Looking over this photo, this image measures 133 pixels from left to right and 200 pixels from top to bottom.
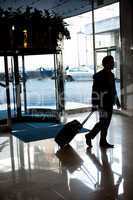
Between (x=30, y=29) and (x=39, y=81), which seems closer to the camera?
(x=30, y=29)

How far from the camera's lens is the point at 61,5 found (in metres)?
8.62

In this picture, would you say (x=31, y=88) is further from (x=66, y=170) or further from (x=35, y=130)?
(x=66, y=170)

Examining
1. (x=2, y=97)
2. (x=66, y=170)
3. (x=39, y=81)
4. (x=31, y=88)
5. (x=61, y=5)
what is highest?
(x=61, y=5)

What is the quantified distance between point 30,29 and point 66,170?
14.2 ft

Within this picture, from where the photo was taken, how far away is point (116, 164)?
170 inches

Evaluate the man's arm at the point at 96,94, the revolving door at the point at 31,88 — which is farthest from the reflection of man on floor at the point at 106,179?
the revolving door at the point at 31,88

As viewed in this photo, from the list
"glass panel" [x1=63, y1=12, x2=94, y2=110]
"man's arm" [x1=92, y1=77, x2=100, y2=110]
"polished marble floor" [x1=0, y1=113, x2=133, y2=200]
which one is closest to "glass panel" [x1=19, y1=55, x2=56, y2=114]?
"glass panel" [x1=63, y1=12, x2=94, y2=110]

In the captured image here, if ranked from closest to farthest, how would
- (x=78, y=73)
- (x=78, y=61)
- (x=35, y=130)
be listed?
1. (x=35, y=130)
2. (x=78, y=61)
3. (x=78, y=73)

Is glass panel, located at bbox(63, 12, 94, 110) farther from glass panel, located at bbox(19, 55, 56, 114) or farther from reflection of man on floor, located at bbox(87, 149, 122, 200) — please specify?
reflection of man on floor, located at bbox(87, 149, 122, 200)

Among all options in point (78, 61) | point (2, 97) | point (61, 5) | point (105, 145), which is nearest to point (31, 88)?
point (2, 97)

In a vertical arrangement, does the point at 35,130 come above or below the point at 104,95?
below

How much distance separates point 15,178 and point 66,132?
63.8 inches

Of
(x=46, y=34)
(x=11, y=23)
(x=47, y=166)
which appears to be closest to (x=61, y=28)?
(x=46, y=34)

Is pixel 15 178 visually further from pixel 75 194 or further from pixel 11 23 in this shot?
pixel 11 23
